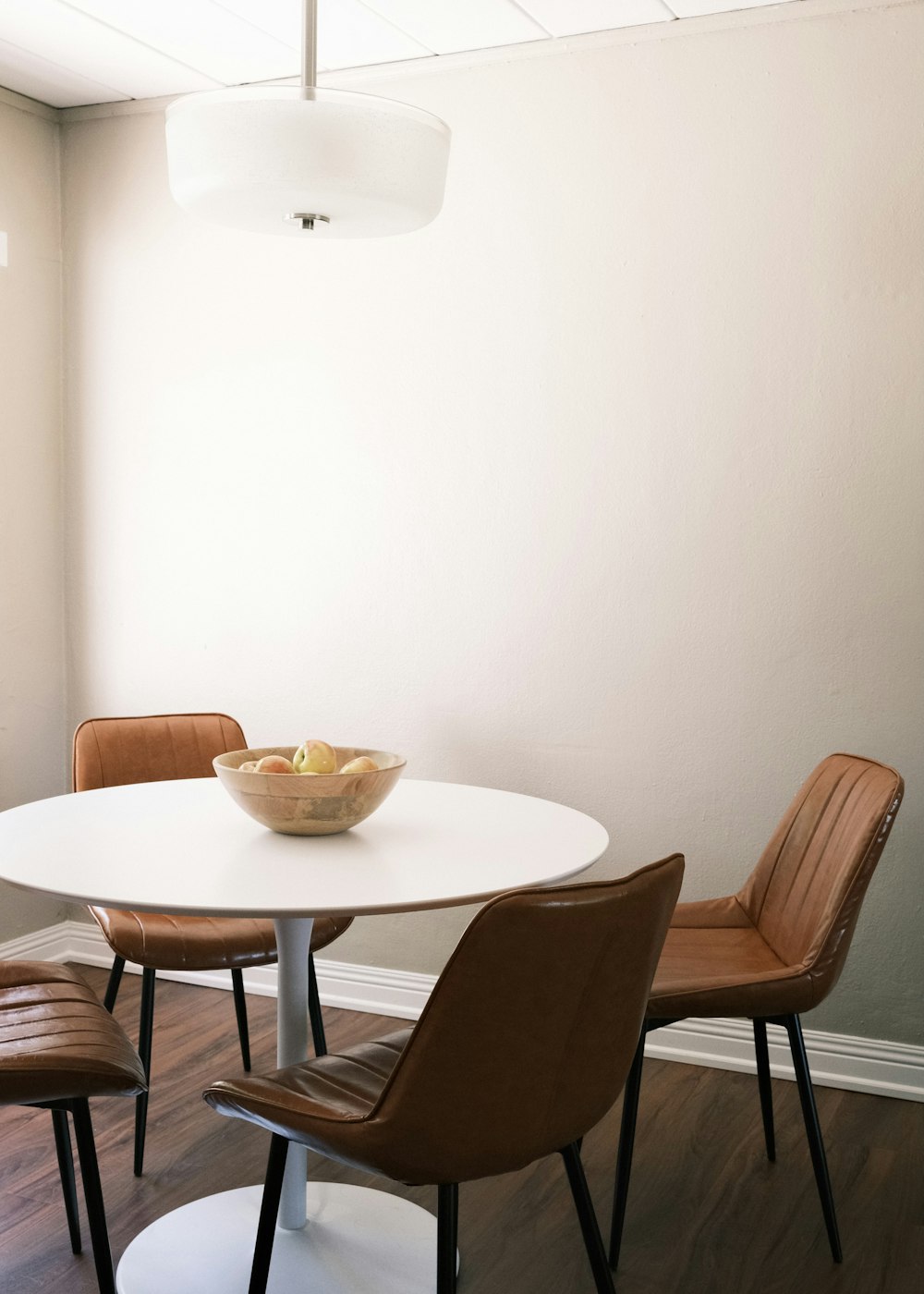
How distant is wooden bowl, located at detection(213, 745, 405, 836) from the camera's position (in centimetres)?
205

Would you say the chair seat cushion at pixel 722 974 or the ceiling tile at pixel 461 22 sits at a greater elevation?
the ceiling tile at pixel 461 22

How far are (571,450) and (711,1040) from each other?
1.48 metres

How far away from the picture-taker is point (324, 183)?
1780 mm

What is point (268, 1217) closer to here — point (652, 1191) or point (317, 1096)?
point (317, 1096)

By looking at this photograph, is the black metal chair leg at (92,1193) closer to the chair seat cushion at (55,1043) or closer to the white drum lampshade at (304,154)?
the chair seat cushion at (55,1043)

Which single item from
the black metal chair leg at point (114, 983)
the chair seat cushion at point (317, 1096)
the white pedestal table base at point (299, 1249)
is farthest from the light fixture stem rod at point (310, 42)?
the white pedestal table base at point (299, 1249)

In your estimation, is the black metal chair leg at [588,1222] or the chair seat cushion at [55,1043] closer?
the black metal chair leg at [588,1222]

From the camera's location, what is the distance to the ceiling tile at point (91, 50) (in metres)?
2.95

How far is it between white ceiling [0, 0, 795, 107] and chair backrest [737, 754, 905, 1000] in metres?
1.76

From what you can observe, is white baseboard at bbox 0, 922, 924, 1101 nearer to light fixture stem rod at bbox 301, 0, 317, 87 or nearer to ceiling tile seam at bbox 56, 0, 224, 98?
light fixture stem rod at bbox 301, 0, 317, 87

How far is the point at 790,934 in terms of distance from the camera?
2430 millimetres

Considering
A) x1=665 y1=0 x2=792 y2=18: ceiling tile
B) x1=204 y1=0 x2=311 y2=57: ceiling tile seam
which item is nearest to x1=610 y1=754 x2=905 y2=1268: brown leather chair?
x1=665 y1=0 x2=792 y2=18: ceiling tile

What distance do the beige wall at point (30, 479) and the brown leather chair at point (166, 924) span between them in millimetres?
793

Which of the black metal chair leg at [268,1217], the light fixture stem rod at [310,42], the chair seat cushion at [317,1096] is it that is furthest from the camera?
the light fixture stem rod at [310,42]
